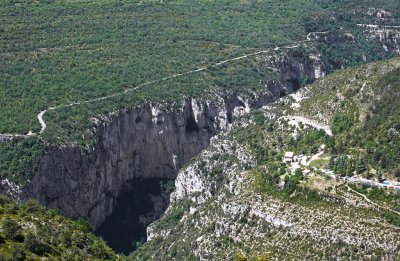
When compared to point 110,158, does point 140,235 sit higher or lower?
lower

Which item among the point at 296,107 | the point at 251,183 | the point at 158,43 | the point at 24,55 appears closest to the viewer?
the point at 251,183

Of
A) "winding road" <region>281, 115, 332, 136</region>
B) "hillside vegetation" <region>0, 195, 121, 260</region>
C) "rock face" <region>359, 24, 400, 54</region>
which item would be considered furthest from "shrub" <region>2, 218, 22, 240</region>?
"rock face" <region>359, 24, 400, 54</region>

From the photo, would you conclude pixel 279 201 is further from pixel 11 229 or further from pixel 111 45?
pixel 111 45

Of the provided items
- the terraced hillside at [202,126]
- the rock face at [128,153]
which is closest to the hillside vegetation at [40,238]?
the terraced hillside at [202,126]

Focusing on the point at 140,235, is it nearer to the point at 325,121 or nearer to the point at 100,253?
the point at 325,121

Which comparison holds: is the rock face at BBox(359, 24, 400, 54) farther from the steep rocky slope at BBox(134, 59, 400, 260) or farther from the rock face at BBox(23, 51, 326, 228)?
the steep rocky slope at BBox(134, 59, 400, 260)

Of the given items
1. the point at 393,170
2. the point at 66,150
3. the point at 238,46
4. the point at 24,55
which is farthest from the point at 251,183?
the point at 238,46

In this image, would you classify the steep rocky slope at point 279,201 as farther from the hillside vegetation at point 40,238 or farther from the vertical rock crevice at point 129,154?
the hillside vegetation at point 40,238
